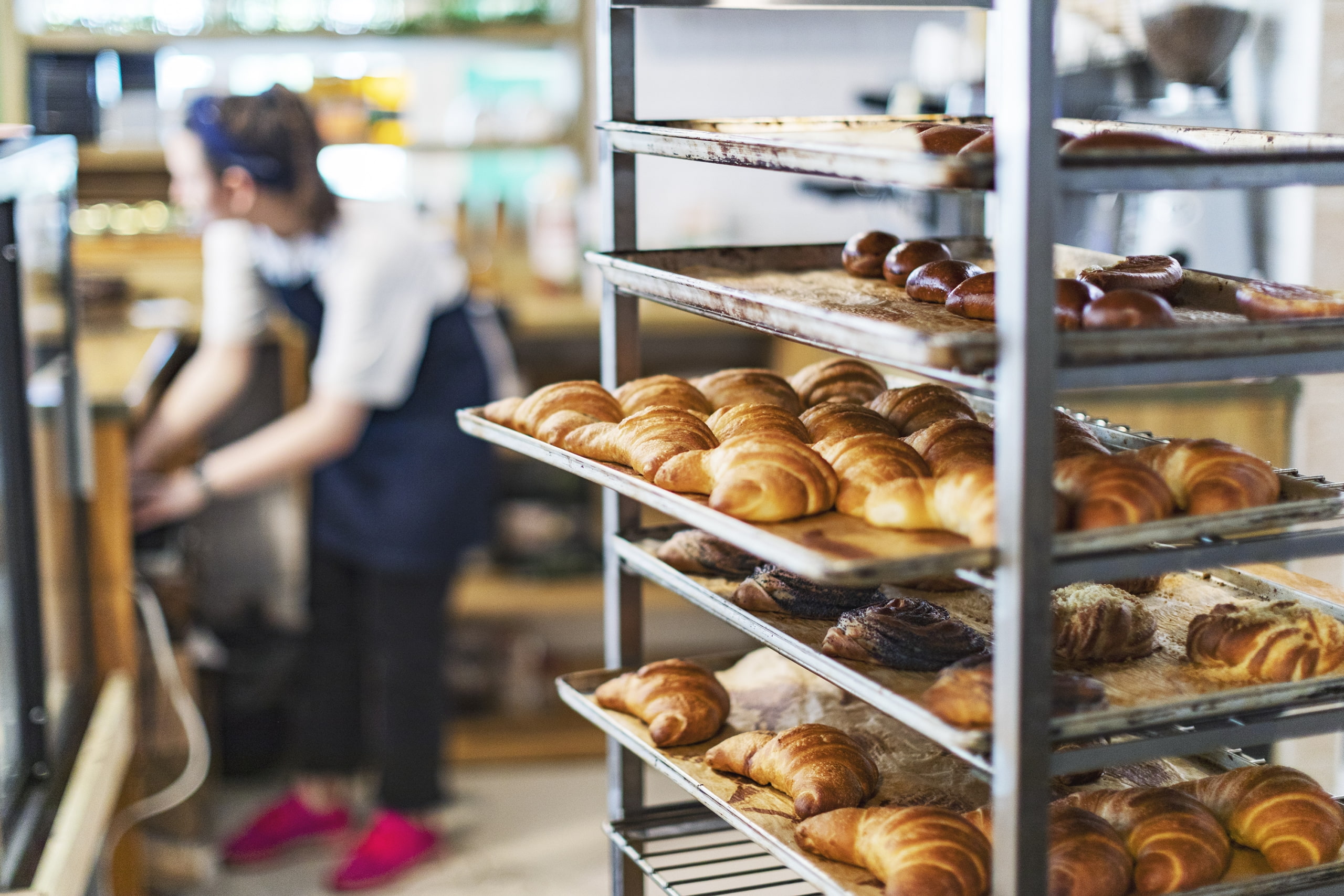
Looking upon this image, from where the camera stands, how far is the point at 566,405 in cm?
149

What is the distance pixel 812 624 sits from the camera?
1366 millimetres

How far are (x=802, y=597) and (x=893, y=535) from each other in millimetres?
301

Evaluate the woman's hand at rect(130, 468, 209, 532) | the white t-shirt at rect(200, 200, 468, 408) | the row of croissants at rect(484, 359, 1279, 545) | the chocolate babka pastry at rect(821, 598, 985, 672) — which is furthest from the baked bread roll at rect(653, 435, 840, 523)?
the woman's hand at rect(130, 468, 209, 532)

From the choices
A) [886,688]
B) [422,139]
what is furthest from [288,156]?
[886,688]

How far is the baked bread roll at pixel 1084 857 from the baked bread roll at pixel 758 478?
11.5 inches

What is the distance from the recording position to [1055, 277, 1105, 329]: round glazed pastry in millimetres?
1083

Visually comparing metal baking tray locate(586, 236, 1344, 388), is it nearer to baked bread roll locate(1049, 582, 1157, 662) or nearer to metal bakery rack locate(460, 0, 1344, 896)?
metal bakery rack locate(460, 0, 1344, 896)

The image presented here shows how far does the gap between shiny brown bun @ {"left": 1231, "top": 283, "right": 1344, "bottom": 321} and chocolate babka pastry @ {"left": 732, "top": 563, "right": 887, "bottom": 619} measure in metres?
0.43

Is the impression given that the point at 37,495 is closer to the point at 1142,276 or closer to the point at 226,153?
the point at 226,153

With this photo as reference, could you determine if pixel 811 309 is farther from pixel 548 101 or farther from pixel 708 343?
pixel 548 101

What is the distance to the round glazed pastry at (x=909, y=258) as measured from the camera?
1.46 meters

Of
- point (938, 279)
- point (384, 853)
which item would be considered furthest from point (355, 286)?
point (938, 279)

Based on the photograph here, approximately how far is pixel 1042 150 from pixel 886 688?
422 mm

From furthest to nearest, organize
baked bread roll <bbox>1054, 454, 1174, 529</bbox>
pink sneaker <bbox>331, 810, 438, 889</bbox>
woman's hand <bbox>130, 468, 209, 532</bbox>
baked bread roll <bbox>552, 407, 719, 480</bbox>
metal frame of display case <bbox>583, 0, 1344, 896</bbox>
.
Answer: pink sneaker <bbox>331, 810, 438, 889</bbox> → woman's hand <bbox>130, 468, 209, 532</bbox> → baked bread roll <bbox>552, 407, 719, 480</bbox> → baked bread roll <bbox>1054, 454, 1174, 529</bbox> → metal frame of display case <bbox>583, 0, 1344, 896</bbox>
